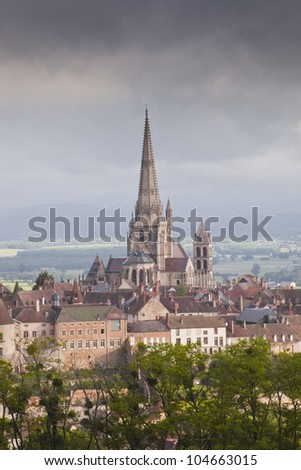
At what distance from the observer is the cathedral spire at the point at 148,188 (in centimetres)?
11688

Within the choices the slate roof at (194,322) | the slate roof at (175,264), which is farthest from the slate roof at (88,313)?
the slate roof at (175,264)

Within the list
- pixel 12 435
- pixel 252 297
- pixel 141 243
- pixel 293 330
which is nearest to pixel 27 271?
pixel 141 243

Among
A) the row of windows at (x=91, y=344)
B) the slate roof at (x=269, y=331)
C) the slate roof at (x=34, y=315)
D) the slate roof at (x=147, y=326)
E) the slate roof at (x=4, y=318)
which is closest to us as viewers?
the slate roof at (x=4, y=318)

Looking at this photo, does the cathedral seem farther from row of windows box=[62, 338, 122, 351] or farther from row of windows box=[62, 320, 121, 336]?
row of windows box=[62, 338, 122, 351]

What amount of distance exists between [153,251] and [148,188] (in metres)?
8.49

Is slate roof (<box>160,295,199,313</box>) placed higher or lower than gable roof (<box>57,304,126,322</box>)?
higher

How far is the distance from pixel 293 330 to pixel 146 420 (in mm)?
37596

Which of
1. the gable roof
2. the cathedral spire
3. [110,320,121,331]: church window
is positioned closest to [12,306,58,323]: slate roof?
the gable roof

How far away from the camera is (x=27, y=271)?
19588 centimetres

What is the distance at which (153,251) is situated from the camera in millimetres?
112812

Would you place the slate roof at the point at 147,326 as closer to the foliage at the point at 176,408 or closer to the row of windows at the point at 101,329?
the row of windows at the point at 101,329

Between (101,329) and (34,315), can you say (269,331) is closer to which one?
(101,329)

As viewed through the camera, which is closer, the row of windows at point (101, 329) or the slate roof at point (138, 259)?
the row of windows at point (101, 329)

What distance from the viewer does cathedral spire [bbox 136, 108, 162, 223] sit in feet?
383
